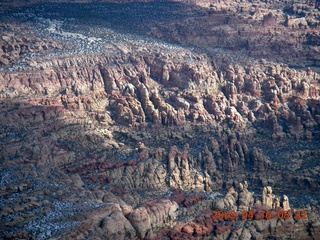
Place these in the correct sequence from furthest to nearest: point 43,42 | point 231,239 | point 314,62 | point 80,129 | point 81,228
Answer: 1. point 314,62
2. point 43,42
3. point 80,129
4. point 231,239
5. point 81,228

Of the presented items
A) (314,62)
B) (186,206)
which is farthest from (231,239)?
(314,62)

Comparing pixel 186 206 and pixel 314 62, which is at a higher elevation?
pixel 314 62

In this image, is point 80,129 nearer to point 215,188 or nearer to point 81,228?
point 215,188
